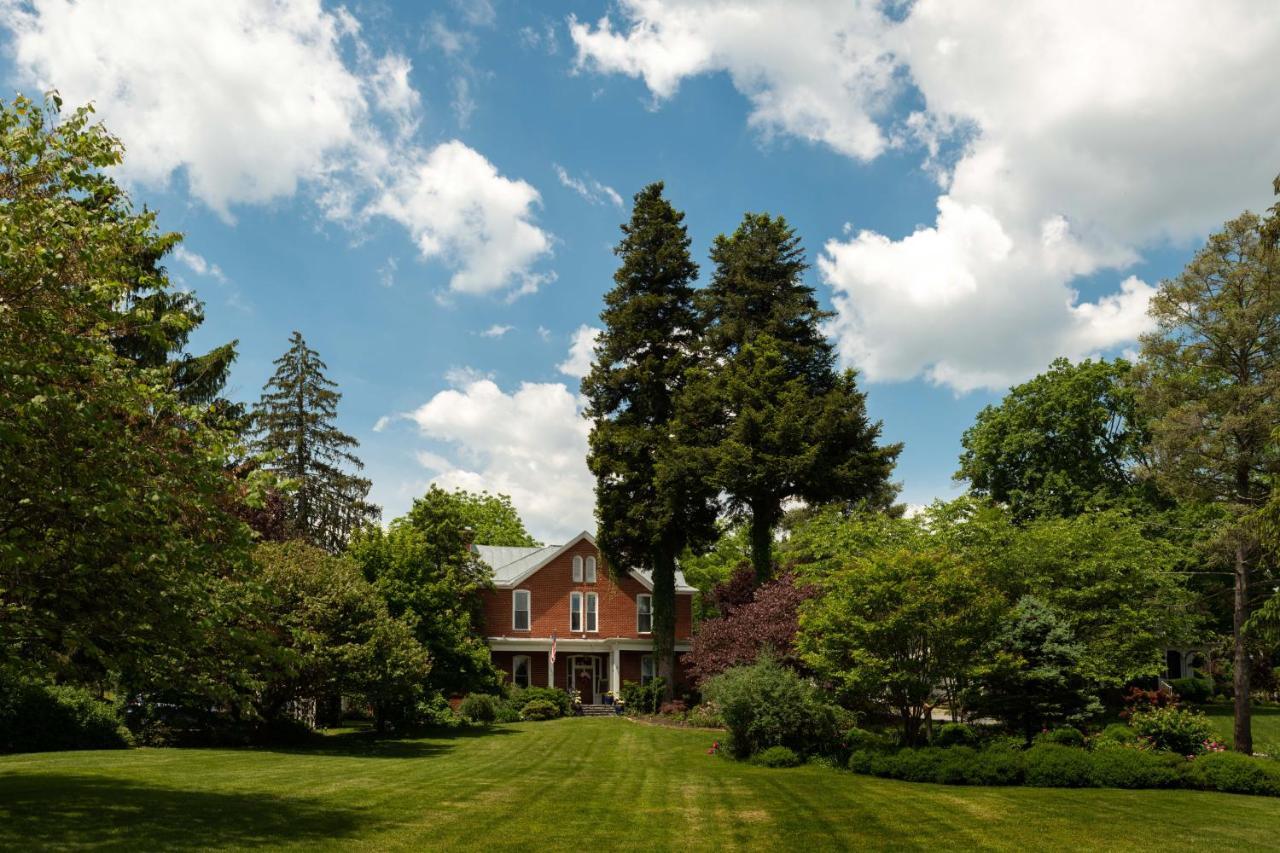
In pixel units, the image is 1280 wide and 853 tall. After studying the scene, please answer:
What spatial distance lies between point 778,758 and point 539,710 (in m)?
21.0

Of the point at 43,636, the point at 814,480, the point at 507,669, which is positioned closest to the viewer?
the point at 43,636

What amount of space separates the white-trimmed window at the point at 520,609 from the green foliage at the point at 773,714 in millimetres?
26102

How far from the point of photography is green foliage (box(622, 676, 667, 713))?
42750mm

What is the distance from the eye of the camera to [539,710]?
40719 millimetres

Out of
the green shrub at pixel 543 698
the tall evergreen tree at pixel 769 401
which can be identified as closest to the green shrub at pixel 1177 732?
the tall evergreen tree at pixel 769 401

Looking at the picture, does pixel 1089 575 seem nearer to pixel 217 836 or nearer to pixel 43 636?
pixel 217 836

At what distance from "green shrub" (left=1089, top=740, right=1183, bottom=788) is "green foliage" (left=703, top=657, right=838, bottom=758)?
6345 millimetres

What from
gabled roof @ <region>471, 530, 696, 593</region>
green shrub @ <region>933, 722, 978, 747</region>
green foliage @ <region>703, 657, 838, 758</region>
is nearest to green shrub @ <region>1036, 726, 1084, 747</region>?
green shrub @ <region>933, 722, 978, 747</region>

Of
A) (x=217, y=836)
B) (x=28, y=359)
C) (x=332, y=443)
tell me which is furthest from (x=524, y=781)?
(x=332, y=443)

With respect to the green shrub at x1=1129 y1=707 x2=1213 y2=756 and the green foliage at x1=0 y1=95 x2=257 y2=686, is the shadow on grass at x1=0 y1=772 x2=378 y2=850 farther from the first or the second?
the green shrub at x1=1129 y1=707 x2=1213 y2=756

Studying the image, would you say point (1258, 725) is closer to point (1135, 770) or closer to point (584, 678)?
point (1135, 770)

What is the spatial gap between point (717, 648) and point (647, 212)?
21.7 metres

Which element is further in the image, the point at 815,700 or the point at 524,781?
the point at 815,700

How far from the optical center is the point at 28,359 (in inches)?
400
